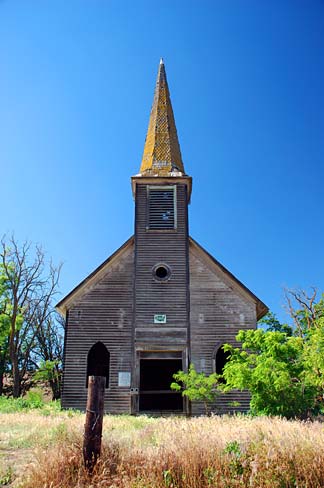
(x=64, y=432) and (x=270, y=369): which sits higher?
(x=270, y=369)

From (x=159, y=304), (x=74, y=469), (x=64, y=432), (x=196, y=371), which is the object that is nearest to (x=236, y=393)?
(x=196, y=371)

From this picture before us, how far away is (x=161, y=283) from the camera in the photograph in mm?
19656

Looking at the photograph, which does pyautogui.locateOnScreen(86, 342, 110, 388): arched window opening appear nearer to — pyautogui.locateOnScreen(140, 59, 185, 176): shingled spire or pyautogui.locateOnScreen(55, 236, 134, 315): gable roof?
pyautogui.locateOnScreen(55, 236, 134, 315): gable roof

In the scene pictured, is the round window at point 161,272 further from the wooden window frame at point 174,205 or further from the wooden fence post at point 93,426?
the wooden fence post at point 93,426

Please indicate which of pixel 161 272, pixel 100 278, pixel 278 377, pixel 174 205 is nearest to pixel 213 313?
pixel 161 272

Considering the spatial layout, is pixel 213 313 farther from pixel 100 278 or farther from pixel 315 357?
pixel 315 357

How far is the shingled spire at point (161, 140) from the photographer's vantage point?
21828 millimetres

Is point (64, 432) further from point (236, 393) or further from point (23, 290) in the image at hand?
point (23, 290)

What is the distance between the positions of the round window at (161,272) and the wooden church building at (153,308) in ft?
0.14

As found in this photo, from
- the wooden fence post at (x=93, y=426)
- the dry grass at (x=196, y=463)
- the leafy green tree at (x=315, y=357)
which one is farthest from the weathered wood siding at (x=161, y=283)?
the wooden fence post at (x=93, y=426)

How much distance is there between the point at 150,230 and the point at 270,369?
32.2 ft

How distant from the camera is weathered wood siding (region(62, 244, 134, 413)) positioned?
1825 centimetres

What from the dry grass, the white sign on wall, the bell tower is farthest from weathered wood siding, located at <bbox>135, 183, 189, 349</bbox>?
the dry grass

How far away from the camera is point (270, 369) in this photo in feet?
39.7
